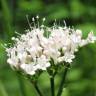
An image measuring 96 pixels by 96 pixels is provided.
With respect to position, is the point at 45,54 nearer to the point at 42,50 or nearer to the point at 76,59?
the point at 42,50

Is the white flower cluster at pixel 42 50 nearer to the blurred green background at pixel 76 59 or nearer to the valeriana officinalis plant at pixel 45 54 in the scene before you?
the valeriana officinalis plant at pixel 45 54

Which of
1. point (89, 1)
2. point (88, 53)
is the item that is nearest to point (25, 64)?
point (88, 53)

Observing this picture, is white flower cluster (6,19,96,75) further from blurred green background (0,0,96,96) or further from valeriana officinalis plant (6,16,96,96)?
blurred green background (0,0,96,96)

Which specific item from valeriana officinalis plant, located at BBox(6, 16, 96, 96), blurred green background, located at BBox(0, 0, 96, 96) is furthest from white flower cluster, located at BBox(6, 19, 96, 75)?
blurred green background, located at BBox(0, 0, 96, 96)

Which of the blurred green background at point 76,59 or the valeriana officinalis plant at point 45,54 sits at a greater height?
the blurred green background at point 76,59

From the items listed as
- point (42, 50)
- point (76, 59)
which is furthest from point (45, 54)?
point (76, 59)

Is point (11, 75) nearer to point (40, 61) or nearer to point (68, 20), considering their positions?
point (68, 20)

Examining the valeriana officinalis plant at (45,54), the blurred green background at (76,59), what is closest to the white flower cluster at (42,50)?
the valeriana officinalis plant at (45,54)

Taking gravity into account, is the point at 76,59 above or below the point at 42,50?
above
